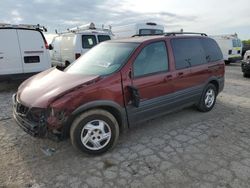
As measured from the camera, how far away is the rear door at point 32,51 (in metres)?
7.00

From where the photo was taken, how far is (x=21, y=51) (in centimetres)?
698

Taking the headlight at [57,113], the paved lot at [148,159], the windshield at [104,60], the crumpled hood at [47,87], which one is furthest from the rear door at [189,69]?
the headlight at [57,113]

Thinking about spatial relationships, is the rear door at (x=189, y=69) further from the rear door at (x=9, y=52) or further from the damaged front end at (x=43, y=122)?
the rear door at (x=9, y=52)

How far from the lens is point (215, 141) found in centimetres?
385

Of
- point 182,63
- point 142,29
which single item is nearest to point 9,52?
point 182,63

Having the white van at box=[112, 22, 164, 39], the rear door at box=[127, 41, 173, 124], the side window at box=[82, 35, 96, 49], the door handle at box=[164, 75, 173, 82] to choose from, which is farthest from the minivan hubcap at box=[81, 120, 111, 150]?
the white van at box=[112, 22, 164, 39]

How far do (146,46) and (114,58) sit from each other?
58 centimetres

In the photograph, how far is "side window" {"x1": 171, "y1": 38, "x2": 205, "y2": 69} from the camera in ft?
14.3

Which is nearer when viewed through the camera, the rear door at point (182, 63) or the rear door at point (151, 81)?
the rear door at point (151, 81)

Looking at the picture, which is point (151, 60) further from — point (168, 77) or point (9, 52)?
→ point (9, 52)

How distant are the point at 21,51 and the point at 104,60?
13.7 feet

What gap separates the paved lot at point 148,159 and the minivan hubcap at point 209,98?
2.18 ft

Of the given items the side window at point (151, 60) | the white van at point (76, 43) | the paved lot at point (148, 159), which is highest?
the white van at point (76, 43)

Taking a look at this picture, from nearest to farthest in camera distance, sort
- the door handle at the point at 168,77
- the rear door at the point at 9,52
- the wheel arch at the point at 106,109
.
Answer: the wheel arch at the point at 106,109 → the door handle at the point at 168,77 → the rear door at the point at 9,52
